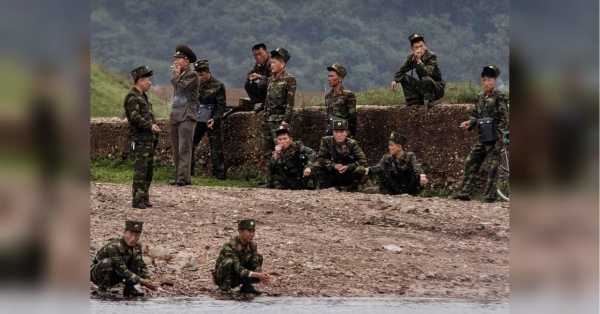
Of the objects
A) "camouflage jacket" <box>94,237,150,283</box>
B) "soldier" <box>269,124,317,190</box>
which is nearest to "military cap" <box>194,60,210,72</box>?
"soldier" <box>269,124,317,190</box>

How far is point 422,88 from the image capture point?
1988 cm

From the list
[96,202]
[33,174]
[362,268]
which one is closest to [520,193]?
[33,174]

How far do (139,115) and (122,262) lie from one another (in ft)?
9.66

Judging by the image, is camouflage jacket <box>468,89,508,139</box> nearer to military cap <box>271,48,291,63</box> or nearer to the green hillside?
military cap <box>271,48,291,63</box>

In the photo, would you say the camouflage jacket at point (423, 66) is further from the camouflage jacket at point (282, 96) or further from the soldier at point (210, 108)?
the soldier at point (210, 108)

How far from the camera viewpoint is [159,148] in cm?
2292

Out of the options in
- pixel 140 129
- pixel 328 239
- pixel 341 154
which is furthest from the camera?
pixel 341 154

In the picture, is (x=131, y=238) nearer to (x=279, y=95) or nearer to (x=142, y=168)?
(x=142, y=168)

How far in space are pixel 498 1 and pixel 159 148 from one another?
37.2ft

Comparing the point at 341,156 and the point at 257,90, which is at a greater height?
the point at 257,90

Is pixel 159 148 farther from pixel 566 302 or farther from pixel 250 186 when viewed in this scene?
pixel 566 302

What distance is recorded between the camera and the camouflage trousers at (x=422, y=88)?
1944cm

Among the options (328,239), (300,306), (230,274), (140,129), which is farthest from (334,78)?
(230,274)

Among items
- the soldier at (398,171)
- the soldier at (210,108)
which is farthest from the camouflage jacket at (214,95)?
the soldier at (398,171)
